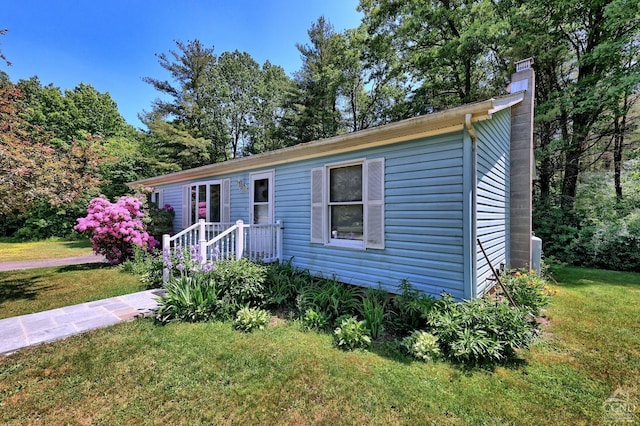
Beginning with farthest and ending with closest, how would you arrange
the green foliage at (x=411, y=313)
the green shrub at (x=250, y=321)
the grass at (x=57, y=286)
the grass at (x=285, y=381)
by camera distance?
the grass at (x=57, y=286)
the green shrub at (x=250, y=321)
the green foliage at (x=411, y=313)
the grass at (x=285, y=381)

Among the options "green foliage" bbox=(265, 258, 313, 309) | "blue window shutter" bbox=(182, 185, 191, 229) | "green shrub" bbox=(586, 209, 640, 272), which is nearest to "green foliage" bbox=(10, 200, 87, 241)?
"blue window shutter" bbox=(182, 185, 191, 229)

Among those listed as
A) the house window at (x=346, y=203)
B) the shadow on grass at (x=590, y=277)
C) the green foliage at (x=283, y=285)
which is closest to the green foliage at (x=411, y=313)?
the house window at (x=346, y=203)

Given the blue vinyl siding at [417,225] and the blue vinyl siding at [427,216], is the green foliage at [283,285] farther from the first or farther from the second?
the blue vinyl siding at [417,225]

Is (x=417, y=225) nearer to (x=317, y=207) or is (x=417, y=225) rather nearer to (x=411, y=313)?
(x=411, y=313)

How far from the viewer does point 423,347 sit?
310cm

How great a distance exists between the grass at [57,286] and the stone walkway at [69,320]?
1.48ft

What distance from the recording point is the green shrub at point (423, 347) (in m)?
3.07

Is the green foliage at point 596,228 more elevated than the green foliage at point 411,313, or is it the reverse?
the green foliage at point 596,228

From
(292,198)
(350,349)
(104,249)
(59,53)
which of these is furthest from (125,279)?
(59,53)

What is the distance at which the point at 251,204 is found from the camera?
727cm

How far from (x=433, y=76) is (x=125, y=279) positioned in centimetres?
1442

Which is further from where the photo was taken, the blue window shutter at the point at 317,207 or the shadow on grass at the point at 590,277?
the shadow on grass at the point at 590,277

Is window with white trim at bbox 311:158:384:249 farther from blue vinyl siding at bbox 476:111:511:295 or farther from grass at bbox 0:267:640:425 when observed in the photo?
grass at bbox 0:267:640:425

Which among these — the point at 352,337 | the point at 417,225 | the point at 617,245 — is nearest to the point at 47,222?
the point at 352,337
